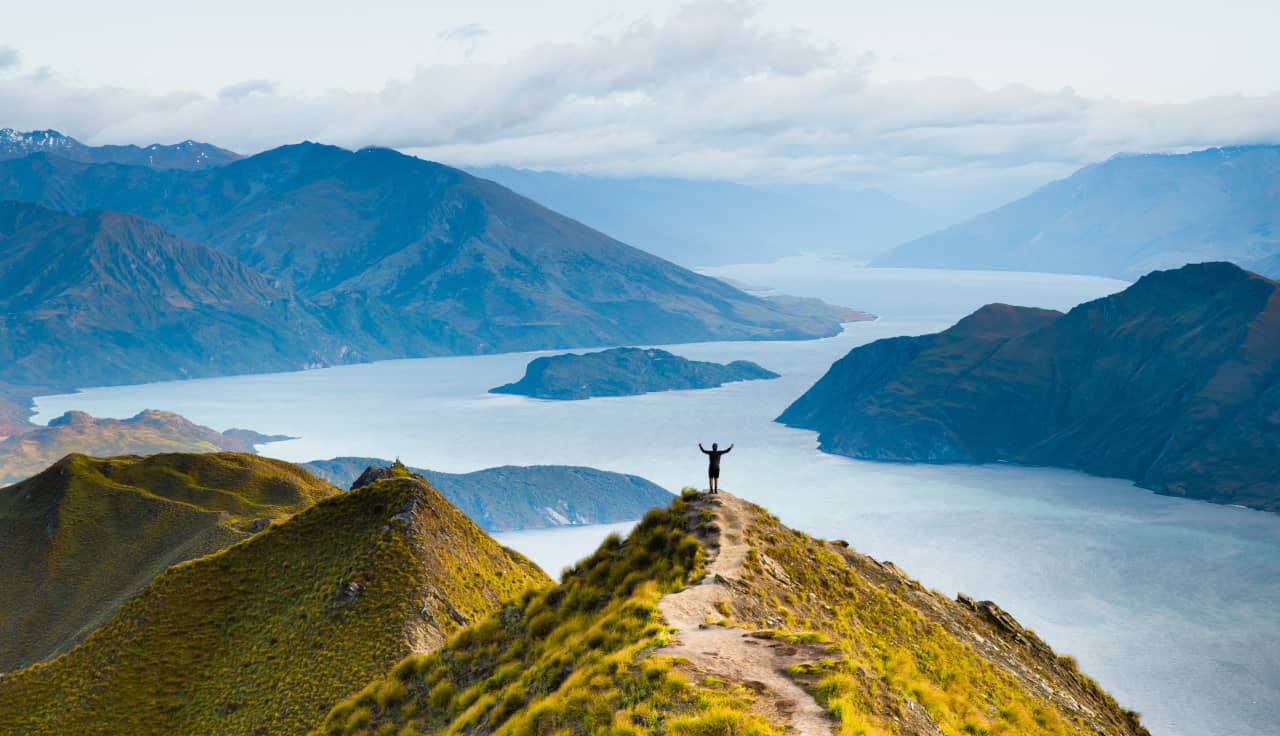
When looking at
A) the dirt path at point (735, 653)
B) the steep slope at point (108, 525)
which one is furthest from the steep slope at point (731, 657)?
the steep slope at point (108, 525)

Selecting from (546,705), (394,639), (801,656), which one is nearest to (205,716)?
(394,639)

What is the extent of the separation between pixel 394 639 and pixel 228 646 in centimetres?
1074

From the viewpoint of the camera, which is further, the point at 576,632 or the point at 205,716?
the point at 205,716

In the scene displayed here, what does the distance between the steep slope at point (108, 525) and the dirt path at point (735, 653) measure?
69174mm

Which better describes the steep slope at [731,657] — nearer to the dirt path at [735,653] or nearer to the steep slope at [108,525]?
Result: the dirt path at [735,653]

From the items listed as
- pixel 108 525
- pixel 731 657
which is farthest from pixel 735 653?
pixel 108 525

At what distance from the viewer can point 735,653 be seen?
109ft

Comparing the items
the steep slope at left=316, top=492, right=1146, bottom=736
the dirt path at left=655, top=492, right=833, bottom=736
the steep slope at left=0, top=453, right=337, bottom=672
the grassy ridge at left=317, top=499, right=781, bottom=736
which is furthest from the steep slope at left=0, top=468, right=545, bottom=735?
the dirt path at left=655, top=492, right=833, bottom=736

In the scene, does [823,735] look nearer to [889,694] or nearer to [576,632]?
[889,694]

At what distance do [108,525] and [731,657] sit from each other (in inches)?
4066

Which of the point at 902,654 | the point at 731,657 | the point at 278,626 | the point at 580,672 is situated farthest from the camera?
the point at 278,626

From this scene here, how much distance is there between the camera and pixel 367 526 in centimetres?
7600

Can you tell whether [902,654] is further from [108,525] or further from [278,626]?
[108,525]

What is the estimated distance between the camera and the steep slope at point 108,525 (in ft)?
338
